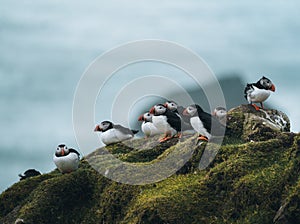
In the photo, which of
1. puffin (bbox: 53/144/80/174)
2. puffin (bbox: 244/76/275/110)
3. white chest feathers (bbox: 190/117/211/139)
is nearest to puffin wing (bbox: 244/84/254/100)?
puffin (bbox: 244/76/275/110)

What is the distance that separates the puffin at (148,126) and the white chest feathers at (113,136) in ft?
1.80

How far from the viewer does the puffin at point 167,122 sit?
65.4ft

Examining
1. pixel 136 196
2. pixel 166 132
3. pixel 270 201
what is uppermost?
pixel 166 132

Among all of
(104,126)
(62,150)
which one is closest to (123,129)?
(104,126)

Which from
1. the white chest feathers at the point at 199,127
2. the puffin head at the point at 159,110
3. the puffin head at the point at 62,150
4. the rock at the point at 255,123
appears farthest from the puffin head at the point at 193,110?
the puffin head at the point at 62,150

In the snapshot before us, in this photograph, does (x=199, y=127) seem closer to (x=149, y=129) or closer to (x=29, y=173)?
(x=149, y=129)

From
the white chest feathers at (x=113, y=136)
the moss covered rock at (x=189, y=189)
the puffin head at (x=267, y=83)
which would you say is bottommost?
the moss covered rock at (x=189, y=189)

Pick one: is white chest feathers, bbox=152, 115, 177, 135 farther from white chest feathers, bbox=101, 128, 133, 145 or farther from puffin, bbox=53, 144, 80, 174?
puffin, bbox=53, 144, 80, 174

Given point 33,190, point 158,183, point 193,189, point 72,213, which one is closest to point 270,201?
point 193,189

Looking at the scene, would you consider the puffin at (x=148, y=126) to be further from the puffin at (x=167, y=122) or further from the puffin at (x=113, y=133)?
the puffin at (x=113, y=133)

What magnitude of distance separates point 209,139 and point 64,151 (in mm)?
4040

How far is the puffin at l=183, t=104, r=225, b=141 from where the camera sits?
18219 millimetres

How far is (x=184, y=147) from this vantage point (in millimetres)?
17547

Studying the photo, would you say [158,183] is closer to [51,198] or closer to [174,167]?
[174,167]
